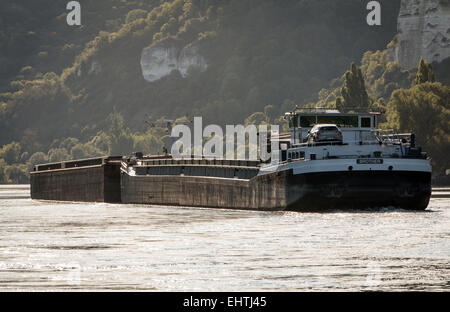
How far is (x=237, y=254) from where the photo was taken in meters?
46.2

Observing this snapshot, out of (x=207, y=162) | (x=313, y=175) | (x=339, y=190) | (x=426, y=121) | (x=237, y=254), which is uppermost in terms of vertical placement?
(x=426, y=121)

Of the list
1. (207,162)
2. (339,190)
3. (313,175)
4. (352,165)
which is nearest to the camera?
(339,190)

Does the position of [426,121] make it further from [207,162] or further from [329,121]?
[329,121]

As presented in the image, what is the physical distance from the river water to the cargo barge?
2.20m

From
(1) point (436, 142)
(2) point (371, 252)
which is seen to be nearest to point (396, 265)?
(2) point (371, 252)

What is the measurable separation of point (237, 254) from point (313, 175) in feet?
94.1

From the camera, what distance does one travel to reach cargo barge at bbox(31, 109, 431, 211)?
73.6 metres

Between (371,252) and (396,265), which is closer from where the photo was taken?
(396,265)

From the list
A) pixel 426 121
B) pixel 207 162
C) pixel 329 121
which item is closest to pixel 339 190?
pixel 329 121

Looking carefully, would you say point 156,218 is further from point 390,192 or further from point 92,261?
point 92,261

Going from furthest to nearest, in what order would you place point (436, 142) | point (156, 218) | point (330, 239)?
point (436, 142) < point (156, 218) < point (330, 239)

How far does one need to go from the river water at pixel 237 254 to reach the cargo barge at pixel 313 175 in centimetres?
220
